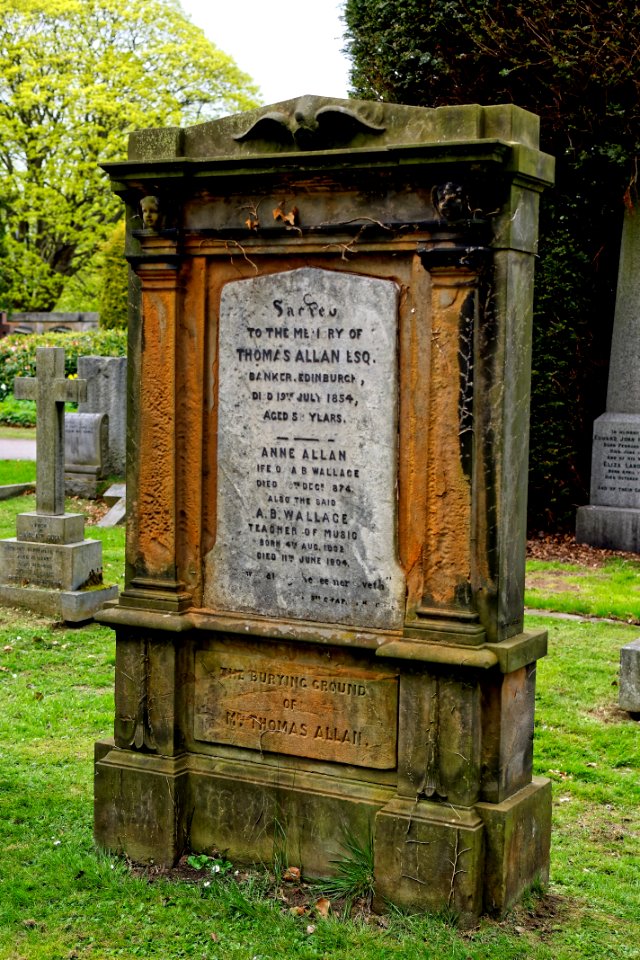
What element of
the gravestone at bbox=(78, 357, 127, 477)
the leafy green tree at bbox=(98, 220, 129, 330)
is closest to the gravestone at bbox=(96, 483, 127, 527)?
the gravestone at bbox=(78, 357, 127, 477)

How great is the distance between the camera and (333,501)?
15.9ft

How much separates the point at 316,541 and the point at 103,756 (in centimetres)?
146

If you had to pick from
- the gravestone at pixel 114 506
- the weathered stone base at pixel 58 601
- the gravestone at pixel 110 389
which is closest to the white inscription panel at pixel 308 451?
the weathered stone base at pixel 58 601

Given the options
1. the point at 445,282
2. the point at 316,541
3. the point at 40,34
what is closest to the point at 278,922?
the point at 316,541

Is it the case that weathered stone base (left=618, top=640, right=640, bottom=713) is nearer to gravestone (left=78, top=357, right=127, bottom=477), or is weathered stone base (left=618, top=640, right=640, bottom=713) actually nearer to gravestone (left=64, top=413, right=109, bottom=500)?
gravestone (left=64, top=413, right=109, bottom=500)

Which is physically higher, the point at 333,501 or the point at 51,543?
the point at 333,501

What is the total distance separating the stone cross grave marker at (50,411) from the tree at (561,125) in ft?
21.5

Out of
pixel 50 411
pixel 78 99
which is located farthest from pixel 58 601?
pixel 78 99

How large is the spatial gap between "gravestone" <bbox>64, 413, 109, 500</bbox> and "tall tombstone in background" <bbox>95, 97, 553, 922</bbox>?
9.98 meters

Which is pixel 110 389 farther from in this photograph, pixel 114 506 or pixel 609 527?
pixel 609 527

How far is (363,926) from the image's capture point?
14.7 ft

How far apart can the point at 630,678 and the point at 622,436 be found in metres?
7.07

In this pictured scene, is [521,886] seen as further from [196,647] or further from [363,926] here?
[196,647]

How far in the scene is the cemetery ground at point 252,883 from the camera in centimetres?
434
